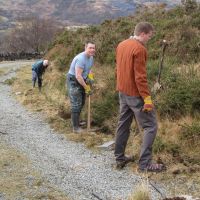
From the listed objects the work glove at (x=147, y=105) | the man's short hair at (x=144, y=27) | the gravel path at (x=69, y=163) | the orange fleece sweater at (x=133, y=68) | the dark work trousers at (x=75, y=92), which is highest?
the man's short hair at (x=144, y=27)

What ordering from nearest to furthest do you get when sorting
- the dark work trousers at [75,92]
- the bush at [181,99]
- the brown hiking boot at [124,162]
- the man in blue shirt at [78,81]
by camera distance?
the brown hiking boot at [124,162], the bush at [181,99], the man in blue shirt at [78,81], the dark work trousers at [75,92]

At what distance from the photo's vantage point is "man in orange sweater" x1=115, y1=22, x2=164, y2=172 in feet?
22.4

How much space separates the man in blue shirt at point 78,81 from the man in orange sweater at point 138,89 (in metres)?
2.41

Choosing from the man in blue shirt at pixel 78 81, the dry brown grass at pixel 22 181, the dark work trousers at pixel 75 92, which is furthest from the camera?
the dark work trousers at pixel 75 92

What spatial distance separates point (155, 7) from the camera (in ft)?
64.7

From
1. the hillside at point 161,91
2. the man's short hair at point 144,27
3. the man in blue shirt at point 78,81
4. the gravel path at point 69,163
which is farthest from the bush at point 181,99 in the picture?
the man's short hair at point 144,27

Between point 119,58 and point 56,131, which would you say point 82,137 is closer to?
point 56,131

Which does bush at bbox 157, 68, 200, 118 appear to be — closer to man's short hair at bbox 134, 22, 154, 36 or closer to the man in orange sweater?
the man in orange sweater

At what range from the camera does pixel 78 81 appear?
32.0ft

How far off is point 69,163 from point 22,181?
44.5 inches

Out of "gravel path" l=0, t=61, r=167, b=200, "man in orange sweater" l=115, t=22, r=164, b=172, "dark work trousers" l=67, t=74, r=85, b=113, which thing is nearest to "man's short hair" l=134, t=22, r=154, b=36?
"man in orange sweater" l=115, t=22, r=164, b=172

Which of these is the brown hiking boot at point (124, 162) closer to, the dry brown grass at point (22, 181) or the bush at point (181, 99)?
the dry brown grass at point (22, 181)

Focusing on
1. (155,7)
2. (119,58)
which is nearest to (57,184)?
(119,58)

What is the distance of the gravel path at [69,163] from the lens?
6.47 meters
